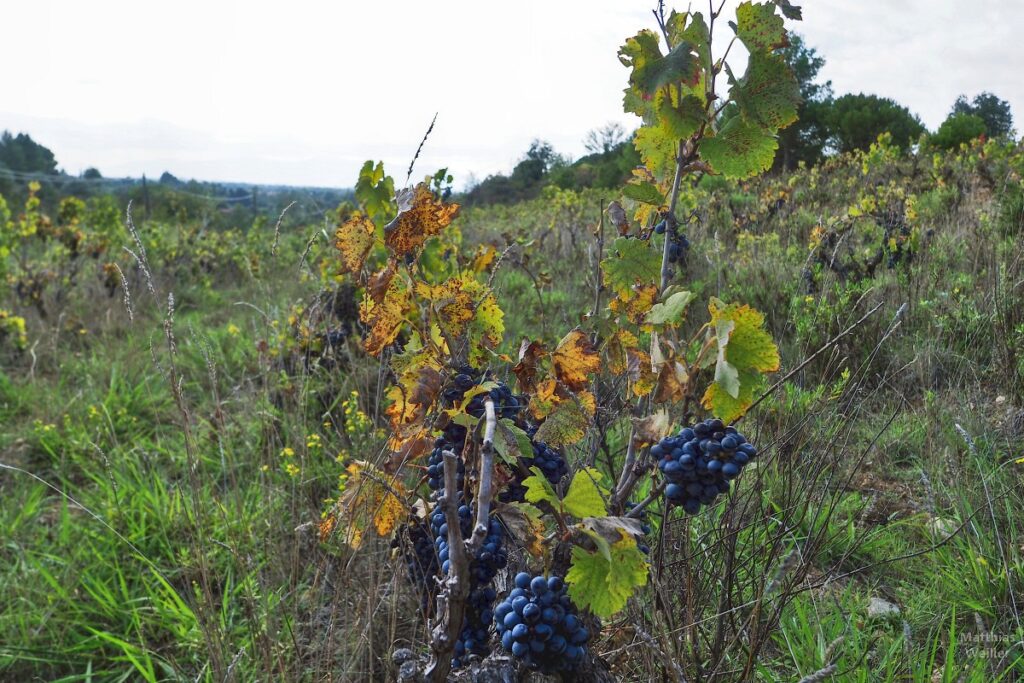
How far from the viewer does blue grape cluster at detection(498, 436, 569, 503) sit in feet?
4.12

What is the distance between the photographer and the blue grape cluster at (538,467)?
1256mm

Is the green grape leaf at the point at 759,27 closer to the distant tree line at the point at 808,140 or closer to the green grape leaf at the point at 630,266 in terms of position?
the green grape leaf at the point at 630,266

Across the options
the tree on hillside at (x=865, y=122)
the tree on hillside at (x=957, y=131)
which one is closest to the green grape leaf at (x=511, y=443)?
the tree on hillside at (x=957, y=131)

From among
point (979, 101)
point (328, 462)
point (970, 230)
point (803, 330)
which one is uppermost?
point (979, 101)

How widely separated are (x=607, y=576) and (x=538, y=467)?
28 cm

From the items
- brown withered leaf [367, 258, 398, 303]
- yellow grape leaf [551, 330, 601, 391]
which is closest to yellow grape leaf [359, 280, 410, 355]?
brown withered leaf [367, 258, 398, 303]

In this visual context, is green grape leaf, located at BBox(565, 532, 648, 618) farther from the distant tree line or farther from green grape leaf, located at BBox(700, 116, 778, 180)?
the distant tree line

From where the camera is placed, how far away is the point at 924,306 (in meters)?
3.47

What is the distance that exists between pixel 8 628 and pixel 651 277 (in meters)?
2.32

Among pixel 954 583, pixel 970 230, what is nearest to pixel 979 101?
pixel 970 230

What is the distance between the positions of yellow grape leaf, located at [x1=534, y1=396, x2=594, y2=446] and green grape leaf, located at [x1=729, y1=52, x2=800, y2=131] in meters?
0.58

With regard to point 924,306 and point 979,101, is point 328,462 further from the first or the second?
point 979,101

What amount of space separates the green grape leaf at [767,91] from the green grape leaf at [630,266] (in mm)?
284

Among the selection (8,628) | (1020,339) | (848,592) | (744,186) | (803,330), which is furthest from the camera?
(744,186)
